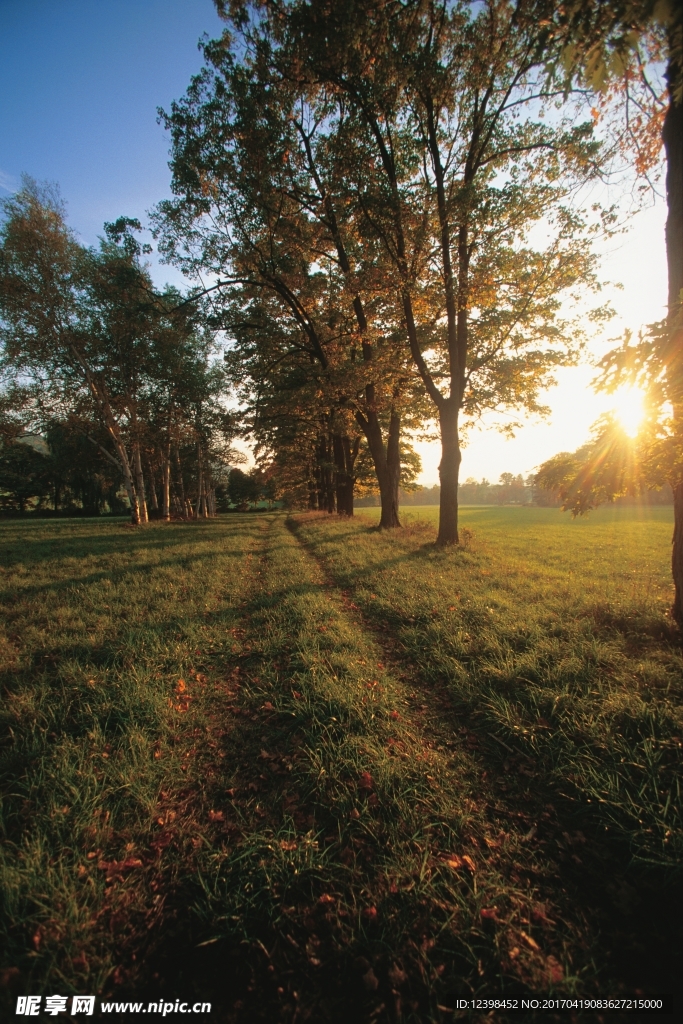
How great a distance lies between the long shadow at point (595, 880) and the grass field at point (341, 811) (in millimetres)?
15

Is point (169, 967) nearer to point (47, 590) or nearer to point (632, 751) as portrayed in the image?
point (632, 751)

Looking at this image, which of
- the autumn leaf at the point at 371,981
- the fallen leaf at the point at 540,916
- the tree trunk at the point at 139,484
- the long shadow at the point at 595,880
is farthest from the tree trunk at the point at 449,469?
the tree trunk at the point at 139,484

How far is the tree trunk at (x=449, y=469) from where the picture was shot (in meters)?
13.1

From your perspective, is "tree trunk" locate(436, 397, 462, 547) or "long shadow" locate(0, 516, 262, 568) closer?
"long shadow" locate(0, 516, 262, 568)

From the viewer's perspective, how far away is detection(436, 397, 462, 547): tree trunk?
43.1ft

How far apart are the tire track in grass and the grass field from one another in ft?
0.05

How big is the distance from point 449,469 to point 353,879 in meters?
12.5

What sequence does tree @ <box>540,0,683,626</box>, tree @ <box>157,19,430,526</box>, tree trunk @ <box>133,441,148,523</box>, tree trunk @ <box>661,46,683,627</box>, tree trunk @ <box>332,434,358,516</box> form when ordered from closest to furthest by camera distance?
tree @ <box>540,0,683,626</box>, tree trunk @ <box>661,46,683,627</box>, tree @ <box>157,19,430,526</box>, tree trunk @ <box>133,441,148,523</box>, tree trunk @ <box>332,434,358,516</box>

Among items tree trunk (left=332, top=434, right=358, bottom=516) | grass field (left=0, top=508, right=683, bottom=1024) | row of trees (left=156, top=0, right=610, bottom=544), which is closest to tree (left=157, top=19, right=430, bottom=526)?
row of trees (left=156, top=0, right=610, bottom=544)

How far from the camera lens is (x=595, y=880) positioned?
7.49 feet

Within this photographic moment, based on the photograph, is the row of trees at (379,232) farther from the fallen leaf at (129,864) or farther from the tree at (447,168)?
the fallen leaf at (129,864)

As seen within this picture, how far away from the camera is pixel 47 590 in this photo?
7.83m

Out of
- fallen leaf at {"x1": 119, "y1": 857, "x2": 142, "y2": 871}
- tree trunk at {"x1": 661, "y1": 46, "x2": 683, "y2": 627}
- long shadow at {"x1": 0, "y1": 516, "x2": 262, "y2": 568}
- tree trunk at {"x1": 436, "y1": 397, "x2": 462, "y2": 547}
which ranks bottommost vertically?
fallen leaf at {"x1": 119, "y1": 857, "x2": 142, "y2": 871}

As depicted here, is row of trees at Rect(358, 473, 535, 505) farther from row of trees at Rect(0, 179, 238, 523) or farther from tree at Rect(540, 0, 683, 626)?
tree at Rect(540, 0, 683, 626)
